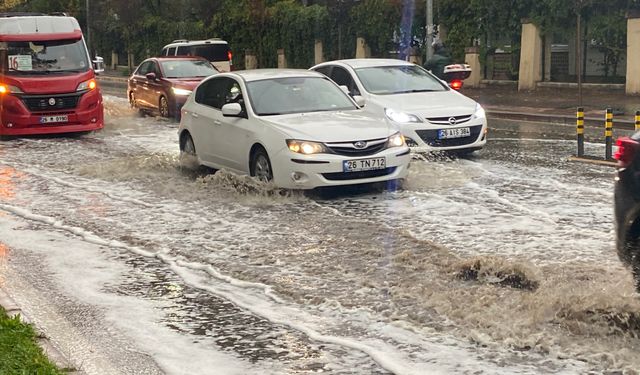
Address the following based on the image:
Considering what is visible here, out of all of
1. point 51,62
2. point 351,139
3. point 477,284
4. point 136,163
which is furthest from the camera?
point 51,62

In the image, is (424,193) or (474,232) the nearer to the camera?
(474,232)

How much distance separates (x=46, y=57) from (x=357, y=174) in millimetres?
10157

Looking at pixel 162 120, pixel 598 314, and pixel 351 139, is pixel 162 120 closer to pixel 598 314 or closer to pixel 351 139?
pixel 351 139

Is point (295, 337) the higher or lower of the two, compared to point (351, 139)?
lower

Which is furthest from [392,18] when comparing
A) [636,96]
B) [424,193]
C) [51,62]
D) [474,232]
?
[474,232]

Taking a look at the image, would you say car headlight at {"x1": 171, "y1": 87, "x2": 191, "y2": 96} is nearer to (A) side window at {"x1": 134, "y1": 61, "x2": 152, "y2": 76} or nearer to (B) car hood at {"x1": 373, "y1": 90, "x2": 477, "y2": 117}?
(A) side window at {"x1": 134, "y1": 61, "x2": 152, "y2": 76}

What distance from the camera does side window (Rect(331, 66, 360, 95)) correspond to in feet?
51.5

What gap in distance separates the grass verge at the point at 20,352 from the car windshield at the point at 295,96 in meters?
6.47

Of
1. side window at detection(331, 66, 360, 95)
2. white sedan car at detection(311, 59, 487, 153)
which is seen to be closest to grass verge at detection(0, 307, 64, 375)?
white sedan car at detection(311, 59, 487, 153)

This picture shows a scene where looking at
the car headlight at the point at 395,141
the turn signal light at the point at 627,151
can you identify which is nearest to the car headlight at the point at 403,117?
the car headlight at the point at 395,141

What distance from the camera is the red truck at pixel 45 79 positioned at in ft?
61.3

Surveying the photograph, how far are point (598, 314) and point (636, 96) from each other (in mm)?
21517

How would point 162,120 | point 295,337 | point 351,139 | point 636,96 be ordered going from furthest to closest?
point 636,96, point 162,120, point 351,139, point 295,337

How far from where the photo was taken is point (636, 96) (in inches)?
1043
